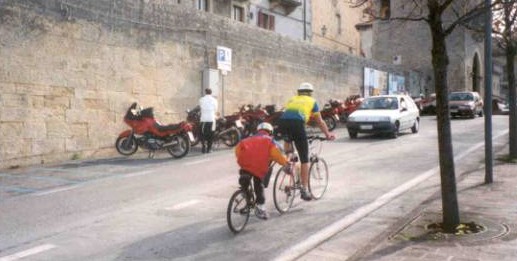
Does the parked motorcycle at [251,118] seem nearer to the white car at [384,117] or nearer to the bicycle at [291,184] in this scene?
the white car at [384,117]

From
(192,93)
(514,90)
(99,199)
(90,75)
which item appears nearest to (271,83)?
(192,93)

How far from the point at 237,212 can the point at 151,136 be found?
803 centimetres

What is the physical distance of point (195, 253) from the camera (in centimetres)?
566

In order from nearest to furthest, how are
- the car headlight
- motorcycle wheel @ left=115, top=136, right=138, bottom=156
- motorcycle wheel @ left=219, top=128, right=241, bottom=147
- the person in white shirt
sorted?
motorcycle wheel @ left=115, top=136, right=138, bottom=156, the person in white shirt, motorcycle wheel @ left=219, top=128, right=241, bottom=147, the car headlight

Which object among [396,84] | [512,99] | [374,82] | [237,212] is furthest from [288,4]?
[237,212]

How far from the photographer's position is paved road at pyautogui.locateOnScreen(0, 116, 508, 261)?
19.3ft

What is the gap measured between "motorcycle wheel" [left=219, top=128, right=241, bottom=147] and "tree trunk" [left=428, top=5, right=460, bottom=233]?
10434 millimetres

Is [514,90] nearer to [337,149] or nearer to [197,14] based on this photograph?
[337,149]

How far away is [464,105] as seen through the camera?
2842 cm

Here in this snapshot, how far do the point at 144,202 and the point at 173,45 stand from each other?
9.15 metres

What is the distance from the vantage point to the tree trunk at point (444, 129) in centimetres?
625

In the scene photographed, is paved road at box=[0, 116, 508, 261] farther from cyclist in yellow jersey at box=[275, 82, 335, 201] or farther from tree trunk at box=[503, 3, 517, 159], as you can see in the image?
tree trunk at box=[503, 3, 517, 159]

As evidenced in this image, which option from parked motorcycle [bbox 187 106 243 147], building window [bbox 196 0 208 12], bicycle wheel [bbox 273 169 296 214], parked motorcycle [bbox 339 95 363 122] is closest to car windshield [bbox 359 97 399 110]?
parked motorcycle [bbox 339 95 363 122]

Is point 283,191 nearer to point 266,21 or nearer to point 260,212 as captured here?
point 260,212
